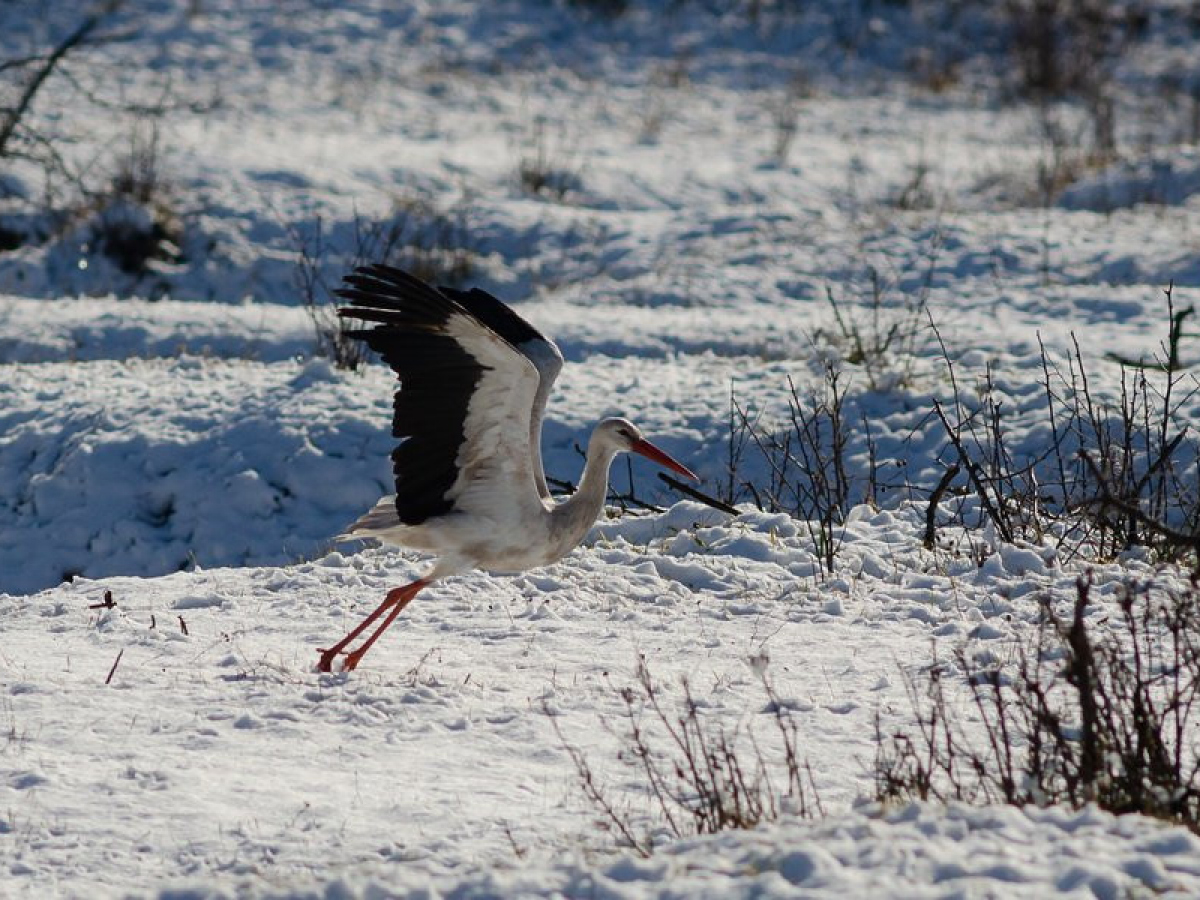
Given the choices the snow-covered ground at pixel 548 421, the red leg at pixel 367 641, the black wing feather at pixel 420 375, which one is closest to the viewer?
the snow-covered ground at pixel 548 421

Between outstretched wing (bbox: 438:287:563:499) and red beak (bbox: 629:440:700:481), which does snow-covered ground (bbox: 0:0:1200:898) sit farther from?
outstretched wing (bbox: 438:287:563:499)

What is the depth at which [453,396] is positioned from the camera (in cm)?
564

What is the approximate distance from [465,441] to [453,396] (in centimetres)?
28

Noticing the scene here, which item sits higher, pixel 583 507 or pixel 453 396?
pixel 453 396

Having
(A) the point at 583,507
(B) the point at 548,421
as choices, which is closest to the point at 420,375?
(A) the point at 583,507

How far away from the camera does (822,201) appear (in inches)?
651


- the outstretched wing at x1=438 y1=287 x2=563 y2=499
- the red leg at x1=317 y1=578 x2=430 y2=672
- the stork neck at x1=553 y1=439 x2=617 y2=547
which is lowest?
the red leg at x1=317 y1=578 x2=430 y2=672

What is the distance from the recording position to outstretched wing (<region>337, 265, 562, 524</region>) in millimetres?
5363

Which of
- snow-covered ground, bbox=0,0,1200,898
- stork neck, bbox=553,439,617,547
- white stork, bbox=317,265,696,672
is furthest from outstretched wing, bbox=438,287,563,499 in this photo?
snow-covered ground, bbox=0,0,1200,898

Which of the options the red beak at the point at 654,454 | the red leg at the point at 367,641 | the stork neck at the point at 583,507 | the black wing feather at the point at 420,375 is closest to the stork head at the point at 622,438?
the red beak at the point at 654,454

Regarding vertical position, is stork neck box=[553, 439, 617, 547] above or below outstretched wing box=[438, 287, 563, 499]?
below

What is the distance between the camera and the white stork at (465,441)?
17.7ft

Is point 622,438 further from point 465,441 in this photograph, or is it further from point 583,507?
point 465,441

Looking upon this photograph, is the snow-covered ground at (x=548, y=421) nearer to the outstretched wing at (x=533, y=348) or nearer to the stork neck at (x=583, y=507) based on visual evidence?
the stork neck at (x=583, y=507)
